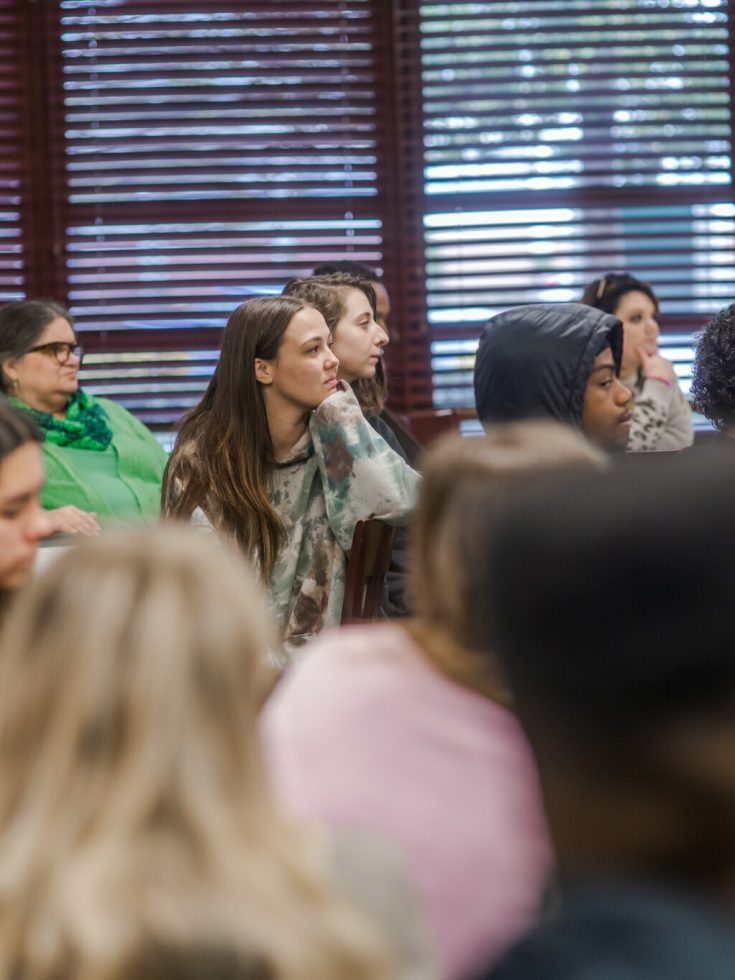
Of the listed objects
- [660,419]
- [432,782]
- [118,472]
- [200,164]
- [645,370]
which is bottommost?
[432,782]

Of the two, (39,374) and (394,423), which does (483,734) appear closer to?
(394,423)

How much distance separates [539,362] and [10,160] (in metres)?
2.60

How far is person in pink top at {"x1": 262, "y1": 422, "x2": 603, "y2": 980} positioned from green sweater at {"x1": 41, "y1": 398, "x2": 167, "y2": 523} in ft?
8.69

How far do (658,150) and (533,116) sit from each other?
45cm

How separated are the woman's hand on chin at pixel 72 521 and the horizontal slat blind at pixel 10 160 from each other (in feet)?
4.63

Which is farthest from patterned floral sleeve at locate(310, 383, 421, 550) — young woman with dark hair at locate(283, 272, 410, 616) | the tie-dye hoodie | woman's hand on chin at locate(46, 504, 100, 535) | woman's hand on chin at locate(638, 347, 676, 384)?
woman's hand on chin at locate(638, 347, 676, 384)

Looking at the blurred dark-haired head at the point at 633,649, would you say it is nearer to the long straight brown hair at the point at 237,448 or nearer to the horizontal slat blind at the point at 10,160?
the long straight brown hair at the point at 237,448

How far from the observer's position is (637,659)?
867 millimetres

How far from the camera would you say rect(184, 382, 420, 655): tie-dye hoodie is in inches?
122

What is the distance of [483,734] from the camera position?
144 centimetres

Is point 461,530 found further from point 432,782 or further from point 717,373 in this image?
point 717,373

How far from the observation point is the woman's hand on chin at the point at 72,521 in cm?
367

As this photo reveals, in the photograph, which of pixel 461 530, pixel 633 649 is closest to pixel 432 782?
pixel 461 530

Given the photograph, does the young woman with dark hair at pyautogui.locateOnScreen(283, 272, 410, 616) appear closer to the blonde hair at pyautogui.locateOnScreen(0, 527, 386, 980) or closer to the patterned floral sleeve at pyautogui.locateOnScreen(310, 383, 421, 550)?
the patterned floral sleeve at pyautogui.locateOnScreen(310, 383, 421, 550)
